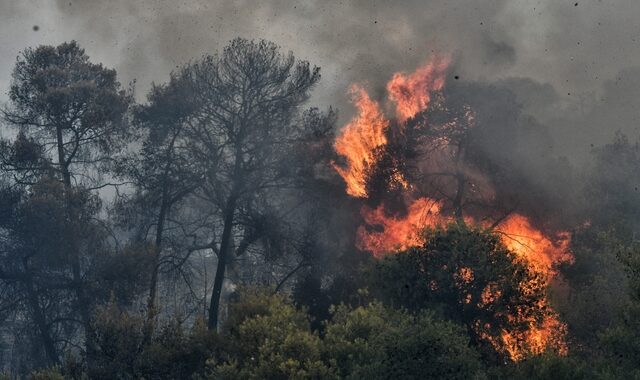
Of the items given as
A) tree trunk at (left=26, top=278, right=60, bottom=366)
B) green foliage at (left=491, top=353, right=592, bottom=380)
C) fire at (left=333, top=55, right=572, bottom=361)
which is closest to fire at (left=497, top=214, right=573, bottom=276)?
fire at (left=333, top=55, right=572, bottom=361)

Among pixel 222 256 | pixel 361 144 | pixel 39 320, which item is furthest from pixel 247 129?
pixel 39 320

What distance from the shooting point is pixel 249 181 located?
122 ft

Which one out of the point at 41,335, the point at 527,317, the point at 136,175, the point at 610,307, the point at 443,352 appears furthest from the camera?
the point at 136,175

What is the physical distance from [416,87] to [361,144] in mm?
4305

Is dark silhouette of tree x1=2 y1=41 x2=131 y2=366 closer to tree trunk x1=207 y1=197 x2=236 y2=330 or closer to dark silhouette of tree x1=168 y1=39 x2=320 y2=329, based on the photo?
dark silhouette of tree x1=168 y1=39 x2=320 y2=329

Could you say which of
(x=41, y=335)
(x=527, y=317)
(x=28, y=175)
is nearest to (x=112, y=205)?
(x=28, y=175)

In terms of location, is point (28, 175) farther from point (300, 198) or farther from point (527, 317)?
point (527, 317)

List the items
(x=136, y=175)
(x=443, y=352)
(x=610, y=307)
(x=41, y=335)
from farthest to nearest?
(x=136, y=175) → (x=41, y=335) → (x=610, y=307) → (x=443, y=352)

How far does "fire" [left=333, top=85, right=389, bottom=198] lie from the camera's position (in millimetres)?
35594

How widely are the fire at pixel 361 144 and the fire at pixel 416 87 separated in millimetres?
1119

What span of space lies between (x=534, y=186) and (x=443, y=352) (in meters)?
16.9

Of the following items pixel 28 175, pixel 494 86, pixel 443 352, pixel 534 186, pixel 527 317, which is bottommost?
pixel 443 352

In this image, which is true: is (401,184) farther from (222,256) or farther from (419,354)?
(419,354)

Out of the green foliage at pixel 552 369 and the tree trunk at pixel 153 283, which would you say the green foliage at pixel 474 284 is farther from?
the tree trunk at pixel 153 283
